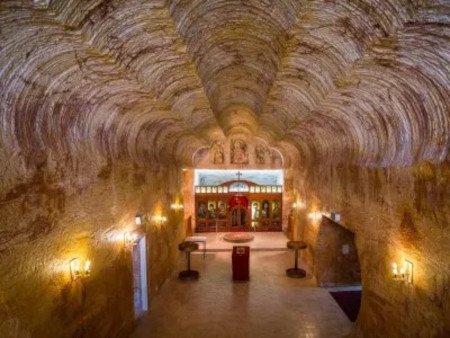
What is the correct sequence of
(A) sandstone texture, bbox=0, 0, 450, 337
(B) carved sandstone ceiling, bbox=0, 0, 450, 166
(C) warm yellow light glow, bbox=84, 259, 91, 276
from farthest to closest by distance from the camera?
1. (C) warm yellow light glow, bbox=84, 259, 91, 276
2. (A) sandstone texture, bbox=0, 0, 450, 337
3. (B) carved sandstone ceiling, bbox=0, 0, 450, 166

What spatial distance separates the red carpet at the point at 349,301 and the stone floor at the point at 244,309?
193 mm

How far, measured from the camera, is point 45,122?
4.75 m

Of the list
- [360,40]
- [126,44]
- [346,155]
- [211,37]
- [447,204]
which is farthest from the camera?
[346,155]

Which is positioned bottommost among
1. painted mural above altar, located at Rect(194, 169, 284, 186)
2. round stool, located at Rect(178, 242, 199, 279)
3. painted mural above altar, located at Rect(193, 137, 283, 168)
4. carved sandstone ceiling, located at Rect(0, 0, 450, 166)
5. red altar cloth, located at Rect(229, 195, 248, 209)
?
round stool, located at Rect(178, 242, 199, 279)

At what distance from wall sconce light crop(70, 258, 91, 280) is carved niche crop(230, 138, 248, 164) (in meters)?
13.3

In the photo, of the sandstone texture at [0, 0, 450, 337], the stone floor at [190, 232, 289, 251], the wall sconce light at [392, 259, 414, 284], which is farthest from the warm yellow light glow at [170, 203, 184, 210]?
the wall sconce light at [392, 259, 414, 284]

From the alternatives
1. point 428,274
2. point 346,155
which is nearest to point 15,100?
point 428,274

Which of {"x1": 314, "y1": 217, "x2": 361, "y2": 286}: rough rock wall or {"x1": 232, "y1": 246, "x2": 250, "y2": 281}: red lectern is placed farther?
{"x1": 232, "y1": 246, "x2": 250, "y2": 281}: red lectern

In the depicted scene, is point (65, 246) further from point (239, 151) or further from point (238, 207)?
point (238, 207)

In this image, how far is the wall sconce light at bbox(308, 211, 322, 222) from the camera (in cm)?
1102

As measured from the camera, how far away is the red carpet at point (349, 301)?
9297 mm

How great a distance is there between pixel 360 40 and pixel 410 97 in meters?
1.46

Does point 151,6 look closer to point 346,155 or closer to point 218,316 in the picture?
point 346,155

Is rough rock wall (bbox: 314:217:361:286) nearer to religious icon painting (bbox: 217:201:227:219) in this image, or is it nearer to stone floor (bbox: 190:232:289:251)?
stone floor (bbox: 190:232:289:251)
